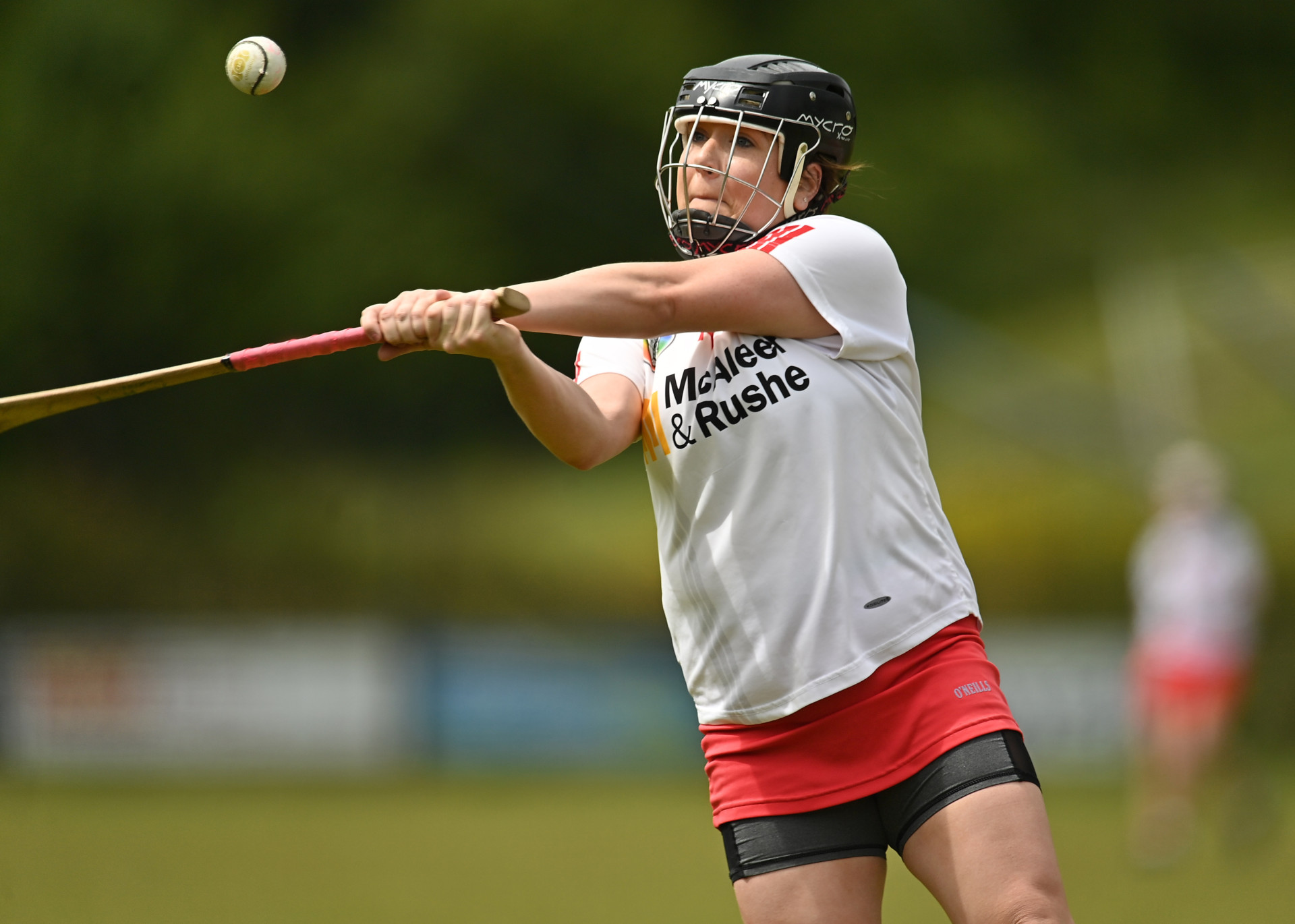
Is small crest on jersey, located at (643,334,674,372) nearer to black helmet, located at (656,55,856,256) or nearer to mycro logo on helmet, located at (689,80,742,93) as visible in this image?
black helmet, located at (656,55,856,256)

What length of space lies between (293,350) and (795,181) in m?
1.00

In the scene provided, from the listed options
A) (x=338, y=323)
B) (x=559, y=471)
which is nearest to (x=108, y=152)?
(x=338, y=323)

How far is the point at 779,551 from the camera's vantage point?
289 centimetres

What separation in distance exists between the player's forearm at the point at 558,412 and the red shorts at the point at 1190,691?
7.48m

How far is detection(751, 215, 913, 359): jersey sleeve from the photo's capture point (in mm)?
2922

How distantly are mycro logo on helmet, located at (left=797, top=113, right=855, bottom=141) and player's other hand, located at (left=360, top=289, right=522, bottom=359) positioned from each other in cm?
77

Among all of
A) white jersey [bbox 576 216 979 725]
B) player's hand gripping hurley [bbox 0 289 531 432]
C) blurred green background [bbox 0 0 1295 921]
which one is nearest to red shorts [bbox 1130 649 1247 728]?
blurred green background [bbox 0 0 1295 921]

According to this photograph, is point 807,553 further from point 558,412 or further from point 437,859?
point 437,859

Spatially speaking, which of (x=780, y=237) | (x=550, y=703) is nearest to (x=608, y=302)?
(x=780, y=237)

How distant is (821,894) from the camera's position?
286cm

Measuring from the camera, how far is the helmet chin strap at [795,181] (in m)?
3.16

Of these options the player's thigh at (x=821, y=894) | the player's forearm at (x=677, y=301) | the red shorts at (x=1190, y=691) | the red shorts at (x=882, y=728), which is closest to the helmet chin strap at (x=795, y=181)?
the player's forearm at (x=677, y=301)

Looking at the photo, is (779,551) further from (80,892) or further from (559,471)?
(559,471)

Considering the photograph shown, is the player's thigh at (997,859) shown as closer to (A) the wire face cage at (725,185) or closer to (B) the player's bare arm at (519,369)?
(B) the player's bare arm at (519,369)
